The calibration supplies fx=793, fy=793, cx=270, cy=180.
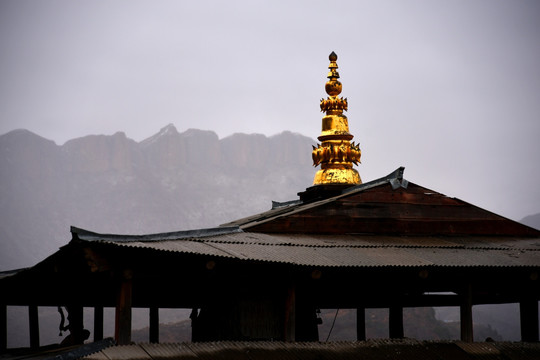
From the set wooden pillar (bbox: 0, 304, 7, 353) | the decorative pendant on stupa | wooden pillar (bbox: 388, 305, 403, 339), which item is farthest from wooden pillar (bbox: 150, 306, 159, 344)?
wooden pillar (bbox: 388, 305, 403, 339)

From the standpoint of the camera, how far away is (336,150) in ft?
61.9

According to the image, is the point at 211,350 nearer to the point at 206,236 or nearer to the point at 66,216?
the point at 206,236

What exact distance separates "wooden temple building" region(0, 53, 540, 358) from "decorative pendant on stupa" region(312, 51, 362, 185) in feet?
0.09

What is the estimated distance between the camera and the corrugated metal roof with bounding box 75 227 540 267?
11.9 metres

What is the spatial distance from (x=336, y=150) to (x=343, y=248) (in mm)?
5421

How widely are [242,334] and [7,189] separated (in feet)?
290

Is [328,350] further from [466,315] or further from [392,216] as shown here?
[392,216]

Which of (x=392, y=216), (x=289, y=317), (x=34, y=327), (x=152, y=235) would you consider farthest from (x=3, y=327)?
(x=392, y=216)

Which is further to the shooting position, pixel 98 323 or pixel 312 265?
pixel 98 323

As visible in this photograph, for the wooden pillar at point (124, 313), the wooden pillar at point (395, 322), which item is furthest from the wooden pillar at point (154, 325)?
the wooden pillar at point (124, 313)

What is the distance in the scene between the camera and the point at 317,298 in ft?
56.3

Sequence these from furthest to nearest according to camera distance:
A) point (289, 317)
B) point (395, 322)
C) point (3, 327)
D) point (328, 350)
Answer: point (395, 322) < point (3, 327) < point (289, 317) < point (328, 350)

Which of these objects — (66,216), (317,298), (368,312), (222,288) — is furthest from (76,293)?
(66,216)

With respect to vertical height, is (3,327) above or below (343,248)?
below
